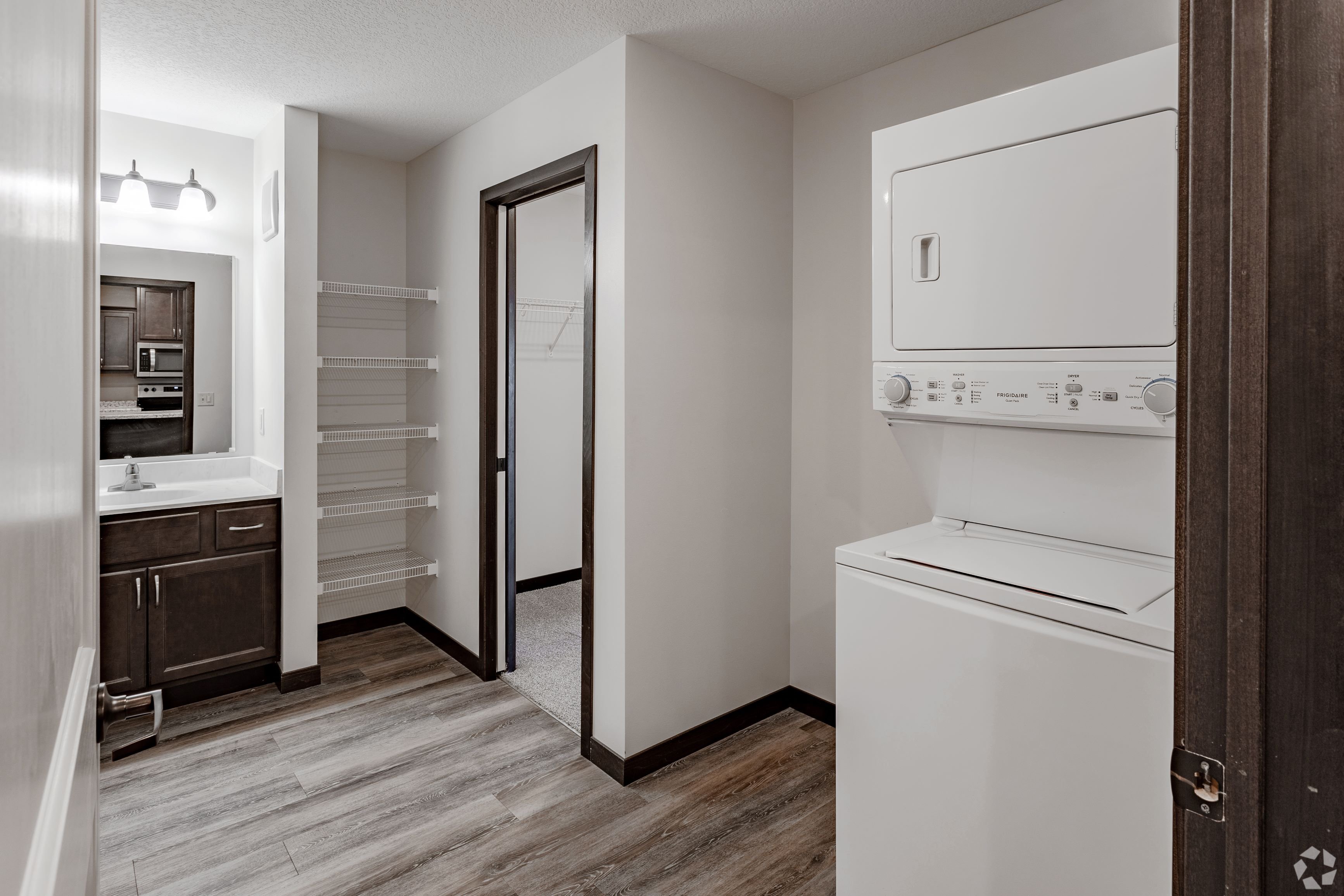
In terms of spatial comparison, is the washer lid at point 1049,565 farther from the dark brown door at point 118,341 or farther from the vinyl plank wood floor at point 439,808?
the dark brown door at point 118,341

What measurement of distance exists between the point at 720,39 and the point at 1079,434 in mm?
1771

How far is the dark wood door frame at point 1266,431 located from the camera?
60 centimetres

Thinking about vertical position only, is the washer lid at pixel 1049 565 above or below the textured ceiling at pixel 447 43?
below

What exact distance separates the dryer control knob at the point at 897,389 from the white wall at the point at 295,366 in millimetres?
2517

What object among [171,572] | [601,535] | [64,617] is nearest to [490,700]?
[601,535]

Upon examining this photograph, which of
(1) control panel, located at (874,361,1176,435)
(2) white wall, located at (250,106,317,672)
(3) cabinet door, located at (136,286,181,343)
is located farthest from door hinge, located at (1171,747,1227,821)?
(3) cabinet door, located at (136,286,181,343)

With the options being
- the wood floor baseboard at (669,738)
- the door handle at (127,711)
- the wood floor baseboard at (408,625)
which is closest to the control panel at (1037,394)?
the wood floor baseboard at (669,738)

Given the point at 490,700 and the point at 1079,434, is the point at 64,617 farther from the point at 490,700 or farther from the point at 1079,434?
the point at 490,700

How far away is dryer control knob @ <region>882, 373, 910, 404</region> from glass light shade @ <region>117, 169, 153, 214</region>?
3.26 metres

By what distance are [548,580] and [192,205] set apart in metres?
2.85

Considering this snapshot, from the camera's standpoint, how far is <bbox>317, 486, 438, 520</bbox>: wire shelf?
3297mm

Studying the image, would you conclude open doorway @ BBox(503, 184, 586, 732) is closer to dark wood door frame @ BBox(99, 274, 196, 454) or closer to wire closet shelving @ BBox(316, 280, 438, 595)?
wire closet shelving @ BBox(316, 280, 438, 595)

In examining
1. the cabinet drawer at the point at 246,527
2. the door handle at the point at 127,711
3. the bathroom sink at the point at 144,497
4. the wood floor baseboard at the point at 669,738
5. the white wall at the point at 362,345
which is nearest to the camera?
the door handle at the point at 127,711

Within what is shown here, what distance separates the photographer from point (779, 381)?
9.57 feet
